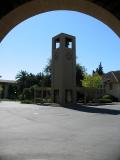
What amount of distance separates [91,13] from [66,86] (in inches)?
1899

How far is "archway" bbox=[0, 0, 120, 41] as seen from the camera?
6184 millimetres

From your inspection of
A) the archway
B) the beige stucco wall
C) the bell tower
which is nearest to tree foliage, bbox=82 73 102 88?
the beige stucco wall

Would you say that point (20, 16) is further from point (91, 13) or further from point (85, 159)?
point (85, 159)

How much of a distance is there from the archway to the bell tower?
154 feet

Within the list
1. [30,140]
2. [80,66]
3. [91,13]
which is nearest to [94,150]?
[30,140]

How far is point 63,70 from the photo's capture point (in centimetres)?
5400

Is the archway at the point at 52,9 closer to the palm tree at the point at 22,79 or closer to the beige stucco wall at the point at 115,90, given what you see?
the beige stucco wall at the point at 115,90

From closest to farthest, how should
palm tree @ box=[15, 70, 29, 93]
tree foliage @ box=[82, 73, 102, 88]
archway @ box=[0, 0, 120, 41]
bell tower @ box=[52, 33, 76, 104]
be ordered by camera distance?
archway @ box=[0, 0, 120, 41] → bell tower @ box=[52, 33, 76, 104] → tree foliage @ box=[82, 73, 102, 88] → palm tree @ box=[15, 70, 29, 93]

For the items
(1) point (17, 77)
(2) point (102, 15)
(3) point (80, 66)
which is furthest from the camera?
(1) point (17, 77)

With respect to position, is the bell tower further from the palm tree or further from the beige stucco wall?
the palm tree

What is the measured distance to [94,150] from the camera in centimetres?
1001

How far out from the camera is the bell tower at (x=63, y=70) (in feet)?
177

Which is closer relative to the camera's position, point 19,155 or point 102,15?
point 102,15

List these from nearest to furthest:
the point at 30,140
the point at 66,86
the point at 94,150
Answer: the point at 94,150 → the point at 30,140 → the point at 66,86
